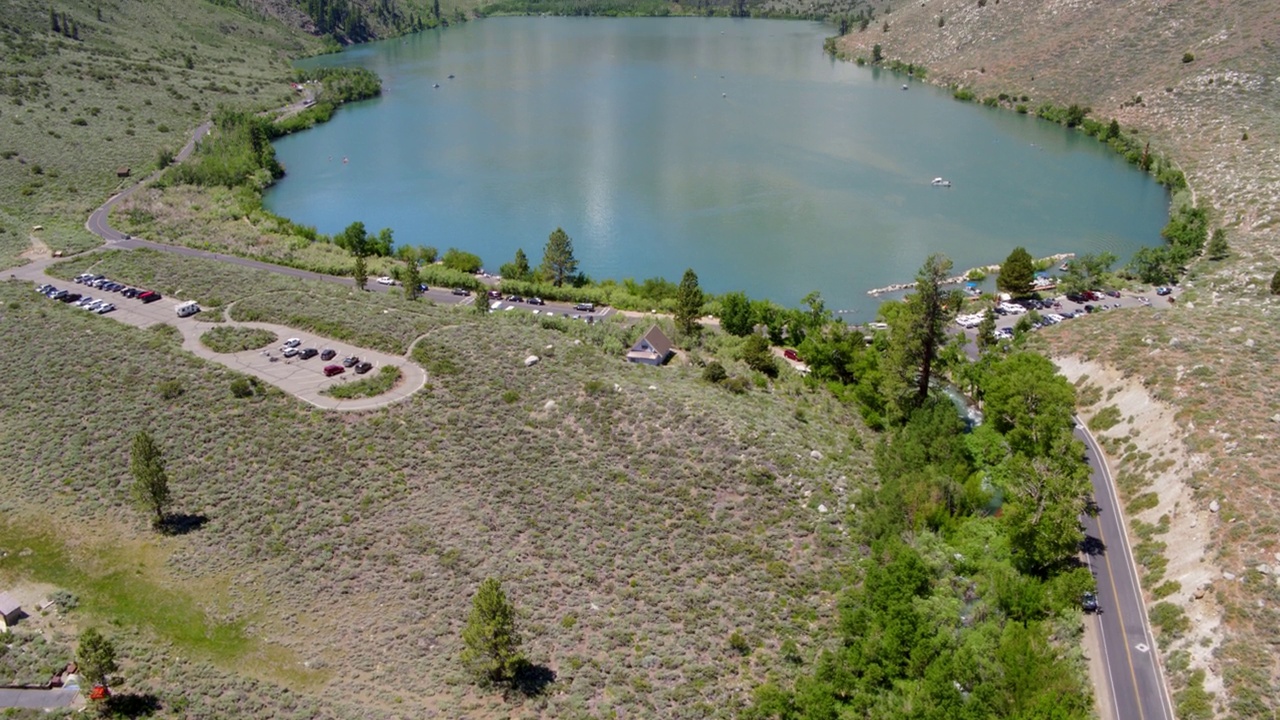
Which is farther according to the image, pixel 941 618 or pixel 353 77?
pixel 353 77

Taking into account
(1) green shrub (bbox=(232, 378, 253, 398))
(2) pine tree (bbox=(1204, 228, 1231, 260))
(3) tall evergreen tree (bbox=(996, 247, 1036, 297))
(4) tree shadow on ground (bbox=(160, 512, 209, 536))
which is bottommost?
(4) tree shadow on ground (bbox=(160, 512, 209, 536))

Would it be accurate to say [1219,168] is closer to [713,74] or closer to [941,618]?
[941,618]

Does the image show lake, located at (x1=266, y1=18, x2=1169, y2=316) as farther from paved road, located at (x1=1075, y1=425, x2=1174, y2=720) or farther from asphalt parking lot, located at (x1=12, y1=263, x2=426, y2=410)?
paved road, located at (x1=1075, y1=425, x2=1174, y2=720)

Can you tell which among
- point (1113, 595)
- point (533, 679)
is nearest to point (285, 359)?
point (533, 679)

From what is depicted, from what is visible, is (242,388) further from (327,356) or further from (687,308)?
(687,308)

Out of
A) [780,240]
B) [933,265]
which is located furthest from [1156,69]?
Result: [933,265]

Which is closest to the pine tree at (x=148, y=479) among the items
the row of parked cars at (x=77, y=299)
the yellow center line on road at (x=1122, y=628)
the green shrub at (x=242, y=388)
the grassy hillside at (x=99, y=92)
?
the green shrub at (x=242, y=388)

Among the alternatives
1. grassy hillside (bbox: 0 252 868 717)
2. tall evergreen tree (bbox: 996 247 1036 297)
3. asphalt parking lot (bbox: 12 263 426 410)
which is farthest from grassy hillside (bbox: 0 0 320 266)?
tall evergreen tree (bbox: 996 247 1036 297)
